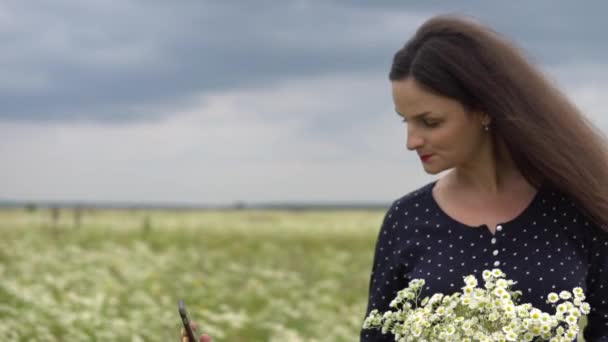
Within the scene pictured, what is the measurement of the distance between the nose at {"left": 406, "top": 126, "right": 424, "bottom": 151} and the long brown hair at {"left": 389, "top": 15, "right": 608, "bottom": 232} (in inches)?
5.6

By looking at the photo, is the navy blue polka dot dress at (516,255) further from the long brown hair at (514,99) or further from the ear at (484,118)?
the ear at (484,118)

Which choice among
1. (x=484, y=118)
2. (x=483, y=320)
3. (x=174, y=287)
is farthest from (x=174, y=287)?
(x=483, y=320)

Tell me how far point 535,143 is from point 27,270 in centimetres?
831

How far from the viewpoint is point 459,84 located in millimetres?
2598

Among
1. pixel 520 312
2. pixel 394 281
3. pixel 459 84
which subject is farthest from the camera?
pixel 394 281

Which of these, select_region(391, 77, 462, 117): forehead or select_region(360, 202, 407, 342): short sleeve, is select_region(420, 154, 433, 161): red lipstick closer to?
select_region(391, 77, 462, 117): forehead

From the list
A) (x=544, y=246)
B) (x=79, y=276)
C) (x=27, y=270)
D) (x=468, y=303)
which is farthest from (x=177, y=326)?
(x=468, y=303)

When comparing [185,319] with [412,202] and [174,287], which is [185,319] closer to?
[412,202]

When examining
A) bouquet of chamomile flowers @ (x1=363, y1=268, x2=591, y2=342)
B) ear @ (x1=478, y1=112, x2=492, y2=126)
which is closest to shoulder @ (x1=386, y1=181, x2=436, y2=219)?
ear @ (x1=478, y1=112, x2=492, y2=126)

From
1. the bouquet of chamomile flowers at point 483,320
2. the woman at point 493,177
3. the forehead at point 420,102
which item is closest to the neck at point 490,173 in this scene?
the woman at point 493,177

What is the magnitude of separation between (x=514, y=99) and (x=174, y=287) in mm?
7413

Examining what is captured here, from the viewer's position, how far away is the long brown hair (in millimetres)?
2609

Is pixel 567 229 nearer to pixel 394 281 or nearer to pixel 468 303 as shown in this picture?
pixel 394 281

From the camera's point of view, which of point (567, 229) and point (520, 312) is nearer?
point (520, 312)
